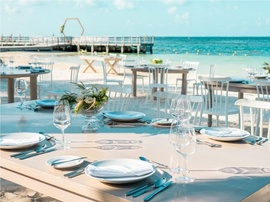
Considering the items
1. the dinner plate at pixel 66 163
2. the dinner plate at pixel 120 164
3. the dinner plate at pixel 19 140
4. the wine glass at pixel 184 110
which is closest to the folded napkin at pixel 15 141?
the dinner plate at pixel 19 140

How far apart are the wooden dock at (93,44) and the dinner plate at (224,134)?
28.1m

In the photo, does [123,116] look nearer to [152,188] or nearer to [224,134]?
[224,134]

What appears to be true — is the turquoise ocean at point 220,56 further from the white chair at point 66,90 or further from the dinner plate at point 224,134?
the dinner plate at point 224,134

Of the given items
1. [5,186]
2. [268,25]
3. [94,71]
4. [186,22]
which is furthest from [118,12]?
[5,186]

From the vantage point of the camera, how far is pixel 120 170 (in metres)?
1.40

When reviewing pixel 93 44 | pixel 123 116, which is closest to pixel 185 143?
pixel 123 116

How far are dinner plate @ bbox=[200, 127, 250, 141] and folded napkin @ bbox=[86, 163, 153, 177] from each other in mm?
587

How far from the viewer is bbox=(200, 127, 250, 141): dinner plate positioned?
188 centimetres

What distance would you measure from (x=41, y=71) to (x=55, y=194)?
15.1 ft

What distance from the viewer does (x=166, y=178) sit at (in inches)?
54.1

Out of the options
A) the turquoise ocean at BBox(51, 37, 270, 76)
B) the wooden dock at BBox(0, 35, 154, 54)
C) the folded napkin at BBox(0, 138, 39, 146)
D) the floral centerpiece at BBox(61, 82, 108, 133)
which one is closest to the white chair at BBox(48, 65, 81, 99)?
the floral centerpiece at BBox(61, 82, 108, 133)

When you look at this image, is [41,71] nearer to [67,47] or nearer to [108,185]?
[108,185]

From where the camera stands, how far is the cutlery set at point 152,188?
1.22 meters

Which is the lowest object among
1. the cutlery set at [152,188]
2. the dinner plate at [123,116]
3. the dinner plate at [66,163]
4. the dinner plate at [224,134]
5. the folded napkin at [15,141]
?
the cutlery set at [152,188]
